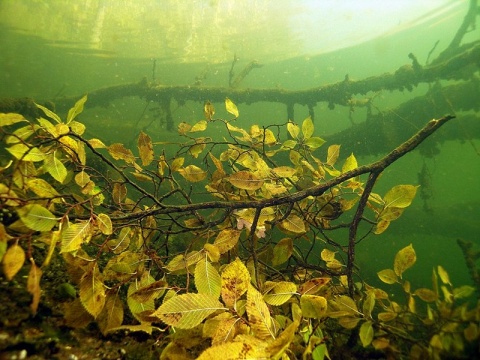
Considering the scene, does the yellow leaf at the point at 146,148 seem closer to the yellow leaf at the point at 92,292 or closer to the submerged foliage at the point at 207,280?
the submerged foliage at the point at 207,280

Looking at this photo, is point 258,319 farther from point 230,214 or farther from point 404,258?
point 404,258

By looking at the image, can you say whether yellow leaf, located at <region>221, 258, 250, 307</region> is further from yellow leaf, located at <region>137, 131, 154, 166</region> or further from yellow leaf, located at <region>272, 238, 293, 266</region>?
yellow leaf, located at <region>137, 131, 154, 166</region>

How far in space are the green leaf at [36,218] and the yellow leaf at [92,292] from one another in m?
0.29

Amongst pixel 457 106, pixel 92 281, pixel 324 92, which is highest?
pixel 324 92

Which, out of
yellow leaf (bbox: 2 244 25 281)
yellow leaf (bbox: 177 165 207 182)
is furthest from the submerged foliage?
yellow leaf (bbox: 177 165 207 182)

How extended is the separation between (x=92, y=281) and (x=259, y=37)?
2590 centimetres

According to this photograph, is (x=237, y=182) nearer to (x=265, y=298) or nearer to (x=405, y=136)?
(x=265, y=298)

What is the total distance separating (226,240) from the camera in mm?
1533

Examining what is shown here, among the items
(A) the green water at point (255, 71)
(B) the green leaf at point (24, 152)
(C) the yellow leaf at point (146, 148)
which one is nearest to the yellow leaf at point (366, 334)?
(C) the yellow leaf at point (146, 148)

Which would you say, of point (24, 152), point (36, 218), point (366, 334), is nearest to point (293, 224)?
point (366, 334)

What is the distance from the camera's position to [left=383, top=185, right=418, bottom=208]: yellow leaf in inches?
59.6

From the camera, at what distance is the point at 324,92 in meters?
7.02

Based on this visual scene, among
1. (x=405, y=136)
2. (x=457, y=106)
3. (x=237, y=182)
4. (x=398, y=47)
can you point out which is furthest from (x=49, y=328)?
(x=398, y=47)

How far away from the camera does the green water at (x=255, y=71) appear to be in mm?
8617
